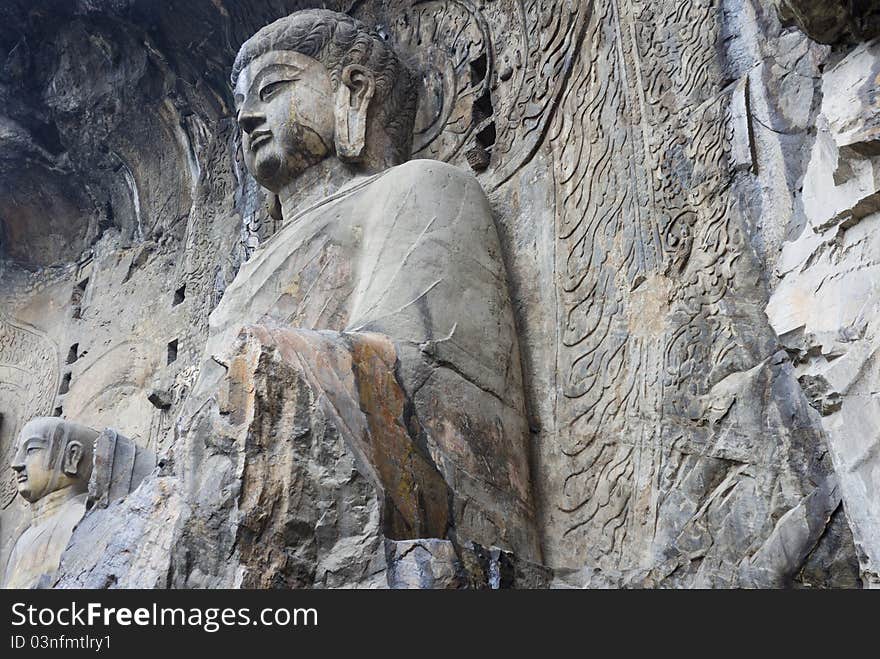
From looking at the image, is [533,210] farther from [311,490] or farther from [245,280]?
[311,490]

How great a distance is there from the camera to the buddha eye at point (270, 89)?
13.9 ft

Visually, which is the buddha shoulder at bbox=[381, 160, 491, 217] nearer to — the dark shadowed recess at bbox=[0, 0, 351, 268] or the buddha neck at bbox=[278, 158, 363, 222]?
the buddha neck at bbox=[278, 158, 363, 222]

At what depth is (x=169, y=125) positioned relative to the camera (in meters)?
5.86

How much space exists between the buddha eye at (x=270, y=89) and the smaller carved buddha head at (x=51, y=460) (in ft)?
6.25

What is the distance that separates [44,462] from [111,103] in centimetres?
202

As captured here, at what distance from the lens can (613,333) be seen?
341cm

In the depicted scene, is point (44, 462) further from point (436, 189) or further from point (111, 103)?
point (436, 189)

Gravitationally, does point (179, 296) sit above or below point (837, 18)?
above

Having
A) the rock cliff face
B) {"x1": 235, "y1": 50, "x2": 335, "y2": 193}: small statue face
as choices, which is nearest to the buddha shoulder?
the rock cliff face

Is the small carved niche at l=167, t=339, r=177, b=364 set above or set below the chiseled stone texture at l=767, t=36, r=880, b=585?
above

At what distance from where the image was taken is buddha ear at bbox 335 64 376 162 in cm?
420

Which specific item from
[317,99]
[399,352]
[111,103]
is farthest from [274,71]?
[111,103]

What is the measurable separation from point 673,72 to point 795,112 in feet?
1.88

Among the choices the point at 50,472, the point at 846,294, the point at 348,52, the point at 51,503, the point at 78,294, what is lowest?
the point at 846,294
